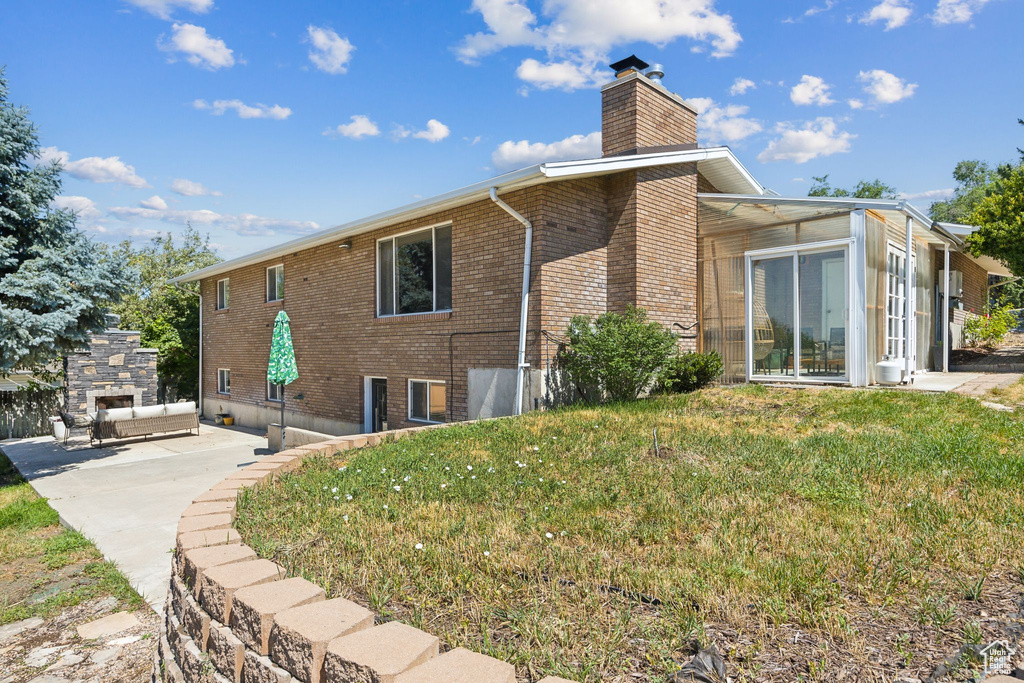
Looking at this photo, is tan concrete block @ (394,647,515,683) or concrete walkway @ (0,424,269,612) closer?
tan concrete block @ (394,647,515,683)

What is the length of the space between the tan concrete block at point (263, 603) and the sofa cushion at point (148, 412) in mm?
12914

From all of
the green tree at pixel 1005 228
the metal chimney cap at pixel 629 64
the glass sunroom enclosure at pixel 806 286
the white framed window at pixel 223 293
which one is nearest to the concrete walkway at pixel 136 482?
the white framed window at pixel 223 293

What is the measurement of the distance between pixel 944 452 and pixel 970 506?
1.49 meters

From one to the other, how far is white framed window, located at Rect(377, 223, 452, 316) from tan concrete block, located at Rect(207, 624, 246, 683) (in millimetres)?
7817

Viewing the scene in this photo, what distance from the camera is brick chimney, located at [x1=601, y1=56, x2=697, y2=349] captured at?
9.59m

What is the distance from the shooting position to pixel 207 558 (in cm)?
301

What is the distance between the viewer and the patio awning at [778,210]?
952cm

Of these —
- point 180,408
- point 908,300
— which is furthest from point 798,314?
point 180,408

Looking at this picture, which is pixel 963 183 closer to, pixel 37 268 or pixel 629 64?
pixel 629 64

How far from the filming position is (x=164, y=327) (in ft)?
66.1

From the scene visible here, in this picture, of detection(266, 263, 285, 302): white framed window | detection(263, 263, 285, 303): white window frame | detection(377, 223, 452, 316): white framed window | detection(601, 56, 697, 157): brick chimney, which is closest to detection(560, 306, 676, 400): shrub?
detection(377, 223, 452, 316): white framed window

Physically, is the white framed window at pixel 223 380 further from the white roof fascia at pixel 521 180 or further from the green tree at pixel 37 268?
the green tree at pixel 37 268

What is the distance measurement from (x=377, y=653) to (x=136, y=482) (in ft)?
29.3

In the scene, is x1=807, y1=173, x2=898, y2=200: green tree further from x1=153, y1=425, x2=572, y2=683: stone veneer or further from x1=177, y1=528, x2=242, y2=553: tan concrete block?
x1=153, y1=425, x2=572, y2=683: stone veneer
